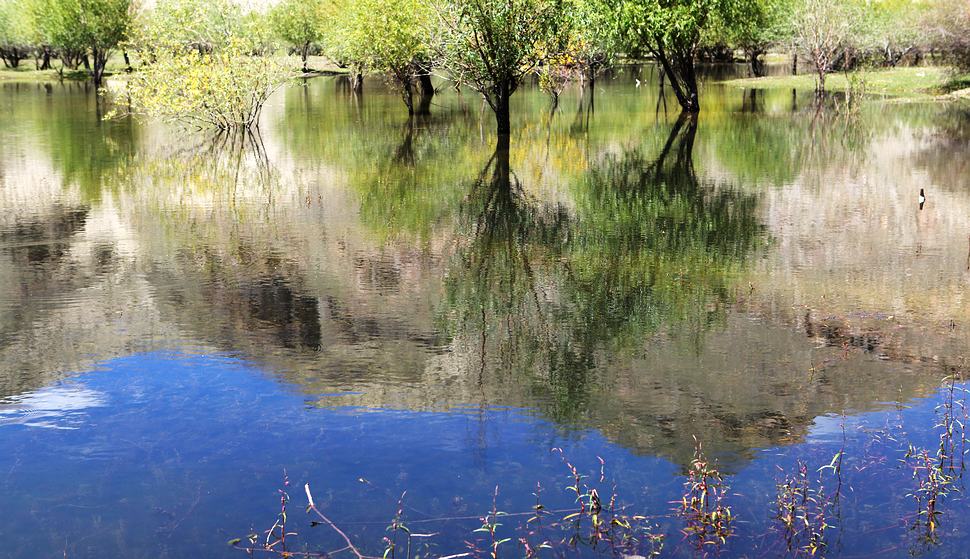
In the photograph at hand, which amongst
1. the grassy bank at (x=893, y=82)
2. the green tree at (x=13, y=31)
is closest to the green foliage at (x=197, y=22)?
the grassy bank at (x=893, y=82)

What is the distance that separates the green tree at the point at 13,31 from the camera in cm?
11731

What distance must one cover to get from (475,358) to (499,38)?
25841 millimetres

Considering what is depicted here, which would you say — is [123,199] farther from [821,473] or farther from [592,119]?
[592,119]

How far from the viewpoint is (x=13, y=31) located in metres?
127

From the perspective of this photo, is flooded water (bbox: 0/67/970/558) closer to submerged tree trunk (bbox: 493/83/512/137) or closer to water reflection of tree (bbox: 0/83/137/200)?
water reflection of tree (bbox: 0/83/137/200)

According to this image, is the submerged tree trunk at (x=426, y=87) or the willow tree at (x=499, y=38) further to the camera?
the submerged tree trunk at (x=426, y=87)

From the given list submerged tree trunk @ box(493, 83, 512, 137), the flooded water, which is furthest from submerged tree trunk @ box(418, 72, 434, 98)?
the flooded water

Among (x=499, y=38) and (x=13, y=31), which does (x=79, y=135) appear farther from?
(x=13, y=31)

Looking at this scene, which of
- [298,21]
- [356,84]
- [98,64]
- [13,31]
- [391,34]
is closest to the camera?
[391,34]

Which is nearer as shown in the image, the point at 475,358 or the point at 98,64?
the point at 475,358

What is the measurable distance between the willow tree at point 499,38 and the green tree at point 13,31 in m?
94.5

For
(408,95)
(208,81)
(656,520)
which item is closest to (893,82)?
(408,95)

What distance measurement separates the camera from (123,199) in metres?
23.8

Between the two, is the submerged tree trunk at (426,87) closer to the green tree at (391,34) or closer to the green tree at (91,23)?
the green tree at (391,34)
